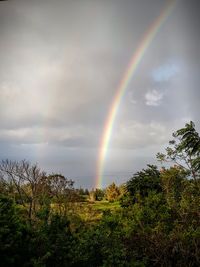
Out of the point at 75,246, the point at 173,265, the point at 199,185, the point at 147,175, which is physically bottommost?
the point at 173,265

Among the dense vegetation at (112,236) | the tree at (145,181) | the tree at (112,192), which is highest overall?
the tree at (112,192)

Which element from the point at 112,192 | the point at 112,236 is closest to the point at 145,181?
the point at 112,236

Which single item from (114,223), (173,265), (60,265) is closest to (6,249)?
(60,265)

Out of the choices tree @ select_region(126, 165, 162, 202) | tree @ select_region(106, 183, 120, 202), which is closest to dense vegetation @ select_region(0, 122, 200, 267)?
tree @ select_region(126, 165, 162, 202)

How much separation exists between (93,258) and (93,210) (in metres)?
8.79

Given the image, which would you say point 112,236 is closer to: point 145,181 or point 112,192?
point 145,181

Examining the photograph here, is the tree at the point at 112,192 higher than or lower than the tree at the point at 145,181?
higher

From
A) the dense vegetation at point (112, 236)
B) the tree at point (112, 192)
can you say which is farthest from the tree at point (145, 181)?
the tree at point (112, 192)

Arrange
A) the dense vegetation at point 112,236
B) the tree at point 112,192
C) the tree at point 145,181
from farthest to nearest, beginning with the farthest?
the tree at point 112,192, the tree at point 145,181, the dense vegetation at point 112,236

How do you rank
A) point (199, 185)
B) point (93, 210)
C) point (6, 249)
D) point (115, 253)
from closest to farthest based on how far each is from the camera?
1. point (6, 249)
2. point (115, 253)
3. point (199, 185)
4. point (93, 210)

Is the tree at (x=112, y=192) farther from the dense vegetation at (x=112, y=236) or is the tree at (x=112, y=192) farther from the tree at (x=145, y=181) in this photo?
the dense vegetation at (x=112, y=236)

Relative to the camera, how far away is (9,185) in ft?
39.9

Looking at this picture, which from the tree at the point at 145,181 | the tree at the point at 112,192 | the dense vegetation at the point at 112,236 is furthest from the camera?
the tree at the point at 112,192

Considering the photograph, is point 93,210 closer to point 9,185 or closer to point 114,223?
point 9,185
